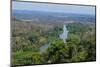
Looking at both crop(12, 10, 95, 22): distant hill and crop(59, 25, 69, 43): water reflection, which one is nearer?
crop(12, 10, 95, 22): distant hill

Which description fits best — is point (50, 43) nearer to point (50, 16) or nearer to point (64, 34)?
point (64, 34)

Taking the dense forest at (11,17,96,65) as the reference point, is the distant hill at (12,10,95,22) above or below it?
above

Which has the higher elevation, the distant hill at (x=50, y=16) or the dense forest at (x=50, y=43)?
the distant hill at (x=50, y=16)

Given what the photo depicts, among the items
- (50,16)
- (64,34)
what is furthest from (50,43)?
(50,16)

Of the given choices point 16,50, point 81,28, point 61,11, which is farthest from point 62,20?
point 16,50

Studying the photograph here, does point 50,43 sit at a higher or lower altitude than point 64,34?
lower

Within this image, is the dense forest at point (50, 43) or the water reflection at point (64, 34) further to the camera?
the water reflection at point (64, 34)

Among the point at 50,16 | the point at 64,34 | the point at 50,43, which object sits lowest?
the point at 50,43

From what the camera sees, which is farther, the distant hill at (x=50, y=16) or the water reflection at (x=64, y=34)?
the water reflection at (x=64, y=34)
